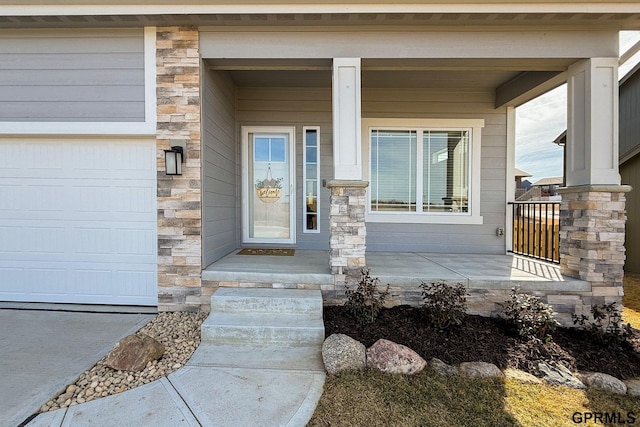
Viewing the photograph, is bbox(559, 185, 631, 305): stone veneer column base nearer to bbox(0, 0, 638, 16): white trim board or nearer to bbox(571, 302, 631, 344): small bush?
bbox(571, 302, 631, 344): small bush

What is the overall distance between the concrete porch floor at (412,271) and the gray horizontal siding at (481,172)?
0.71 meters

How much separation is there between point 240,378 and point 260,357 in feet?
1.10

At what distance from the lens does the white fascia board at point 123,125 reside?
3654 mm

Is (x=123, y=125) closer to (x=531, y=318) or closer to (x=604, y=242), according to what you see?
(x=531, y=318)

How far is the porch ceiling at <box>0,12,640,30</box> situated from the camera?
11.0 feet

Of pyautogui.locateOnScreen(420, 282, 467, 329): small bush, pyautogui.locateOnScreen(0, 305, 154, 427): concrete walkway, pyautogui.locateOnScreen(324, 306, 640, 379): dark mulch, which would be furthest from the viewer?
pyautogui.locateOnScreen(420, 282, 467, 329): small bush

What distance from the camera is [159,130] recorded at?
3.67 metres

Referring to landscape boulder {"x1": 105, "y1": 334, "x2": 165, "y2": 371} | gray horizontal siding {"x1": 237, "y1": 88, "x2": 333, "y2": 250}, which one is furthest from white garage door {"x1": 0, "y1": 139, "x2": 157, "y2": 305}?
gray horizontal siding {"x1": 237, "y1": 88, "x2": 333, "y2": 250}

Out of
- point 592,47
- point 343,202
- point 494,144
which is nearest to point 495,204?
point 494,144

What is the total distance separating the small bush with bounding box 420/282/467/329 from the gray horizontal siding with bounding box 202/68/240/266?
2612 mm

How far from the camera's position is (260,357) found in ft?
9.07

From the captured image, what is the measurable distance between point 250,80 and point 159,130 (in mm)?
1885

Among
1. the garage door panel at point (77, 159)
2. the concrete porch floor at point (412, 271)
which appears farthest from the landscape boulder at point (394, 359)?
the garage door panel at point (77, 159)

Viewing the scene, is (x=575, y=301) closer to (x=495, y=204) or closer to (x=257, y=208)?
(x=495, y=204)
